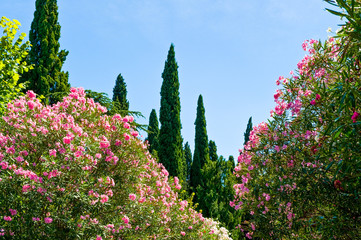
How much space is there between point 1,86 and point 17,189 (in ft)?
13.2

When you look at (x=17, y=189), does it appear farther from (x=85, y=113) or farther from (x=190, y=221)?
(x=190, y=221)

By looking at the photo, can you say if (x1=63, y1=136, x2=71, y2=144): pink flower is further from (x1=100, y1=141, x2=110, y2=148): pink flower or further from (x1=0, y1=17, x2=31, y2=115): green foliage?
(x1=0, y1=17, x2=31, y2=115): green foliage

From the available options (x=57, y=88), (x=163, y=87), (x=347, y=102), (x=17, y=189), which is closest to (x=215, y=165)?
(x=163, y=87)

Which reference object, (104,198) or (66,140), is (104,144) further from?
(104,198)

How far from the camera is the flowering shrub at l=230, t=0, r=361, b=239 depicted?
5602mm

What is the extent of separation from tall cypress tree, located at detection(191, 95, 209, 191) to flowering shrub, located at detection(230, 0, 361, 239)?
2017cm

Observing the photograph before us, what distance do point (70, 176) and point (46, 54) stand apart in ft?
40.5

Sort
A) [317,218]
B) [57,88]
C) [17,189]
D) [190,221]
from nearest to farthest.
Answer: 1. [317,218]
2. [17,189]
3. [190,221]
4. [57,88]

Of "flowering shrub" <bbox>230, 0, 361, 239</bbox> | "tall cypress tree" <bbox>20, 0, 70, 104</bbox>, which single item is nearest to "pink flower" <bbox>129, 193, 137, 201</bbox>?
"flowering shrub" <bbox>230, 0, 361, 239</bbox>

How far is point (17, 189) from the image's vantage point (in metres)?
6.28

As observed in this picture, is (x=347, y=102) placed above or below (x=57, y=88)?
below

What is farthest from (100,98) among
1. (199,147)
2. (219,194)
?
(199,147)

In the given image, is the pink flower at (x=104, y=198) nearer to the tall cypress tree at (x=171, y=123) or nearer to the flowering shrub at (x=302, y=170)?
the flowering shrub at (x=302, y=170)

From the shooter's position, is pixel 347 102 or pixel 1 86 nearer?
pixel 347 102
